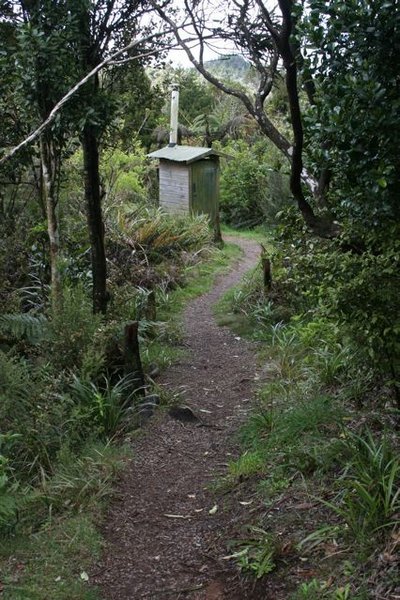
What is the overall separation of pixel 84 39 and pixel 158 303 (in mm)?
4777

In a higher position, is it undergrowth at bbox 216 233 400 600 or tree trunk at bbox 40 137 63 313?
tree trunk at bbox 40 137 63 313

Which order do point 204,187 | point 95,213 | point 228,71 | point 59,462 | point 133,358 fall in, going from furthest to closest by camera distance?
point 228,71 → point 204,187 → point 95,213 → point 133,358 → point 59,462

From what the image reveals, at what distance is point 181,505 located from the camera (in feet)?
15.6

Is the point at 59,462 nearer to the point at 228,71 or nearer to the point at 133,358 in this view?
the point at 133,358

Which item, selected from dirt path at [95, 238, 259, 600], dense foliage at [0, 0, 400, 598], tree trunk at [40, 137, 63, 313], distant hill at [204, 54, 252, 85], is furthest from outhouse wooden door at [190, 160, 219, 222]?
dirt path at [95, 238, 259, 600]

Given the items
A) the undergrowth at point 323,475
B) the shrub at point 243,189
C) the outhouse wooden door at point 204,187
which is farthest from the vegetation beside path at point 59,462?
the shrub at point 243,189

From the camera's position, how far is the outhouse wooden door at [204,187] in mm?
16284

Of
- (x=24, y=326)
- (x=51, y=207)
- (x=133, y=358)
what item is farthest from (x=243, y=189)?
(x=133, y=358)

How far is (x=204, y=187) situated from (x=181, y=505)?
1267 cm

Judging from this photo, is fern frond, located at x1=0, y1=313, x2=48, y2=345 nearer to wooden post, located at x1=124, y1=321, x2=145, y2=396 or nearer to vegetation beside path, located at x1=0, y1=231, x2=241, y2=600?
vegetation beside path, located at x1=0, y1=231, x2=241, y2=600

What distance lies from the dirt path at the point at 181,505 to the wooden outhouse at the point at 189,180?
8987 mm

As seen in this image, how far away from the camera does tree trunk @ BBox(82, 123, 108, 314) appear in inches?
284

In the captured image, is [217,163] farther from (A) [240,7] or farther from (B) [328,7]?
(B) [328,7]

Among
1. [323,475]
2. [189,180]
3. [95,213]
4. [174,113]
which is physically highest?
[174,113]
